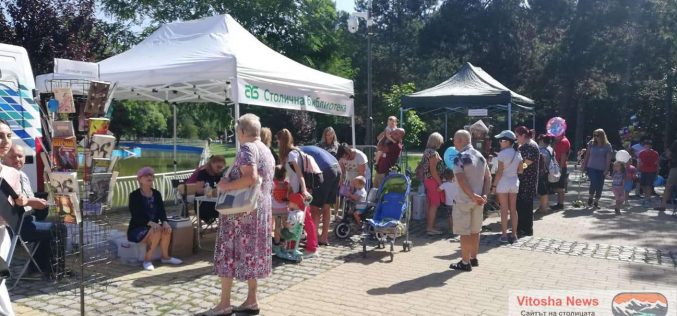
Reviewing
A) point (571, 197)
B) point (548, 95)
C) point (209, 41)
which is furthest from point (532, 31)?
point (209, 41)

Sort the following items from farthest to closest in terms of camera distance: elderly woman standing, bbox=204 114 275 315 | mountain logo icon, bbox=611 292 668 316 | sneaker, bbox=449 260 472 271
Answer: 1. sneaker, bbox=449 260 472 271
2. mountain logo icon, bbox=611 292 668 316
3. elderly woman standing, bbox=204 114 275 315

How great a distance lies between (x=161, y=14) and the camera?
17.6 metres

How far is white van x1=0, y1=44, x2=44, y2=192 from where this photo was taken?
244 inches

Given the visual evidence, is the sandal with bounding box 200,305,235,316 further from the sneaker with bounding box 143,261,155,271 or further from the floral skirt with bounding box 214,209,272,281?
the sneaker with bounding box 143,261,155,271

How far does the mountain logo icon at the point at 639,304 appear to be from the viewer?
4.64m

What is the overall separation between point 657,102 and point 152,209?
22.0 meters

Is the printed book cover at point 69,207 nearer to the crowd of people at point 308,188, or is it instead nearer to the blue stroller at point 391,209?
the crowd of people at point 308,188

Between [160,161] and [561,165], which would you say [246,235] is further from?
[160,161]

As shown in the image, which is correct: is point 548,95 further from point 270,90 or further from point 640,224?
point 270,90

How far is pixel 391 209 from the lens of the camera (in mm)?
6965

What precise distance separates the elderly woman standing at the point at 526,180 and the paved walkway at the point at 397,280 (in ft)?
0.99

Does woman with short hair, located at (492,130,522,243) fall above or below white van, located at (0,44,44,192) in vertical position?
below

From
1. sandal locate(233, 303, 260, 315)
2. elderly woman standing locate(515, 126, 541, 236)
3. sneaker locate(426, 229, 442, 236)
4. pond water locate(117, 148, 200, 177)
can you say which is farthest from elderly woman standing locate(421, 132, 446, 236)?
pond water locate(117, 148, 200, 177)

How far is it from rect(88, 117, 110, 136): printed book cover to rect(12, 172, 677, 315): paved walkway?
1596 mm
